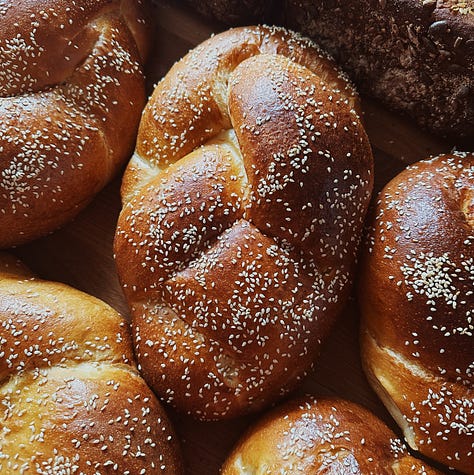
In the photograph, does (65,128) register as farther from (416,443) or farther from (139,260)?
(416,443)

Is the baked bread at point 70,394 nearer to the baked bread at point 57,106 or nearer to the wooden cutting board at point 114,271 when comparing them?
the wooden cutting board at point 114,271

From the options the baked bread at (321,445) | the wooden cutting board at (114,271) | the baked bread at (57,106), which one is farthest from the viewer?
the wooden cutting board at (114,271)

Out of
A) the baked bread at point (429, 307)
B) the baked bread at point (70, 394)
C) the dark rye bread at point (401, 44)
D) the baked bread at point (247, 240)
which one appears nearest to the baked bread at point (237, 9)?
the dark rye bread at point (401, 44)

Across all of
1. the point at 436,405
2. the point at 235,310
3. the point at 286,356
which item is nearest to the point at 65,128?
the point at 235,310

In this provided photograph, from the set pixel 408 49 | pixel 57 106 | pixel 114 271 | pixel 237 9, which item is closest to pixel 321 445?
pixel 114 271

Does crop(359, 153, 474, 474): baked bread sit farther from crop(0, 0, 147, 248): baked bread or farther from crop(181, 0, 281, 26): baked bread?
crop(0, 0, 147, 248): baked bread

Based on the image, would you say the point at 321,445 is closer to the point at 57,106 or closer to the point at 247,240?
the point at 247,240
